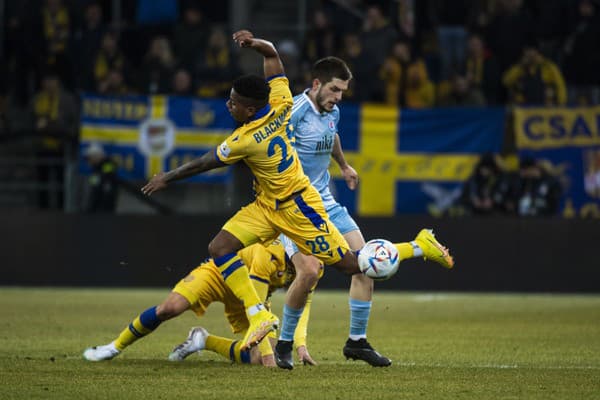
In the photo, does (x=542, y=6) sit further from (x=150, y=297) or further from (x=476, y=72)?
(x=150, y=297)

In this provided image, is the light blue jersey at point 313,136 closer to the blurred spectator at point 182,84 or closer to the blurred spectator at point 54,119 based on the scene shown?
A: the blurred spectator at point 182,84

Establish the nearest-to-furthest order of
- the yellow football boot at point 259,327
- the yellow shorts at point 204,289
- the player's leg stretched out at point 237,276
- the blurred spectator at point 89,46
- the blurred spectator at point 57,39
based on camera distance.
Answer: the yellow football boot at point 259,327
the player's leg stretched out at point 237,276
the yellow shorts at point 204,289
the blurred spectator at point 57,39
the blurred spectator at point 89,46

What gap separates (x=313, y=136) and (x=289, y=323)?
1532 millimetres

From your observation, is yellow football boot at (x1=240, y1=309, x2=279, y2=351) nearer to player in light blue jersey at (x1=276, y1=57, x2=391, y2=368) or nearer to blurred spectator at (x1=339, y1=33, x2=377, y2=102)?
player in light blue jersey at (x1=276, y1=57, x2=391, y2=368)

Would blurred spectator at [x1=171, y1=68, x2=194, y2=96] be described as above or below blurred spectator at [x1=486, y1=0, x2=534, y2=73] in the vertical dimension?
below

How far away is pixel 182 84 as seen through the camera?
1973 centimetres

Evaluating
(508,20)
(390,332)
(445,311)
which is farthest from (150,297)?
(508,20)

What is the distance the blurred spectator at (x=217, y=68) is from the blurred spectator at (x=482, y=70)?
3.70m

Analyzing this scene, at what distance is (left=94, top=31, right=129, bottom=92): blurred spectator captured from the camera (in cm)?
2030

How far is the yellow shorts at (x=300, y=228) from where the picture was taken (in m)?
9.18

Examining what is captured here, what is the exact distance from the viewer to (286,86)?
951 centimetres

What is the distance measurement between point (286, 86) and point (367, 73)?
1037 centimetres

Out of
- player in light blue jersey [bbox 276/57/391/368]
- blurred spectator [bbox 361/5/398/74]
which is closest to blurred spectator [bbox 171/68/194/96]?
blurred spectator [bbox 361/5/398/74]

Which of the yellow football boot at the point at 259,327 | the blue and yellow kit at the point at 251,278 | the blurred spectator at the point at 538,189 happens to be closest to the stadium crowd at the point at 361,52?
the blurred spectator at the point at 538,189
